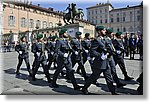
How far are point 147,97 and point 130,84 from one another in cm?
79

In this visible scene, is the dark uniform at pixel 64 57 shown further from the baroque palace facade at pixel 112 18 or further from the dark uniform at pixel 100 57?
the baroque palace facade at pixel 112 18

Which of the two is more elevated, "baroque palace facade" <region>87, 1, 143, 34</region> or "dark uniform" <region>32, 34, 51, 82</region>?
"baroque palace facade" <region>87, 1, 143, 34</region>

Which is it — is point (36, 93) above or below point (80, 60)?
below

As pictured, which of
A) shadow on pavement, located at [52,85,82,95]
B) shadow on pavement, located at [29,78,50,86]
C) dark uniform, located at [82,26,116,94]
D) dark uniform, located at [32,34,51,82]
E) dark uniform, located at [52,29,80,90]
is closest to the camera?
dark uniform, located at [82,26,116,94]

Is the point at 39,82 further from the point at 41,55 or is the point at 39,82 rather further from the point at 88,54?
the point at 88,54

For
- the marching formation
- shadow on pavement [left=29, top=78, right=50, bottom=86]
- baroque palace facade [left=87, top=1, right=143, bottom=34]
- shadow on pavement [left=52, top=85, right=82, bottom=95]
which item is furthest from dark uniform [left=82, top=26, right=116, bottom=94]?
shadow on pavement [left=29, top=78, right=50, bottom=86]

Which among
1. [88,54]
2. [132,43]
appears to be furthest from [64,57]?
[132,43]

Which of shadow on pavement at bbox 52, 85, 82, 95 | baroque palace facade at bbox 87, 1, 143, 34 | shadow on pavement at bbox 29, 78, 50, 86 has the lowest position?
shadow on pavement at bbox 52, 85, 82, 95

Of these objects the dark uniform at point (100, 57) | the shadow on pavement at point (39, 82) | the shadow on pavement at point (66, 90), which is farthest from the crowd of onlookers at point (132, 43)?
the shadow on pavement at point (66, 90)

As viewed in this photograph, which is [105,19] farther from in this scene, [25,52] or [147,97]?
[147,97]

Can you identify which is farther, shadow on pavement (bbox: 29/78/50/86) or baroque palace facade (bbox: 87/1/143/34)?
baroque palace facade (bbox: 87/1/143/34)

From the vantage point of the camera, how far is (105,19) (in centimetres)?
487

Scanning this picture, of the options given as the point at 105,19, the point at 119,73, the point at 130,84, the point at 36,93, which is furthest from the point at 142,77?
the point at 105,19

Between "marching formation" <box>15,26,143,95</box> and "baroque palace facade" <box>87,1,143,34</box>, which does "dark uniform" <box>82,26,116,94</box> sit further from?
"baroque palace facade" <box>87,1,143,34</box>
